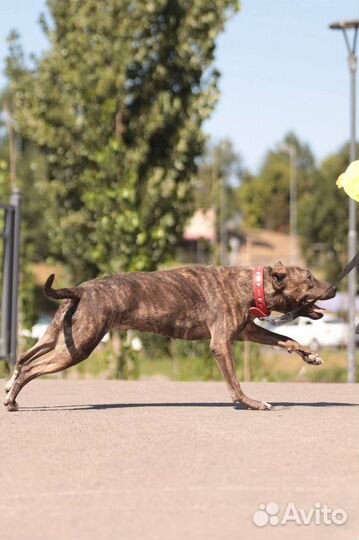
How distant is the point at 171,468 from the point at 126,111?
879 inches

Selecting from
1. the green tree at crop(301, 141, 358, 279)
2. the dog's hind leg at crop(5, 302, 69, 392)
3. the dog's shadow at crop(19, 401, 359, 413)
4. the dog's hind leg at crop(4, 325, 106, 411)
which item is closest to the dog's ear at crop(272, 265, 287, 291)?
the dog's shadow at crop(19, 401, 359, 413)

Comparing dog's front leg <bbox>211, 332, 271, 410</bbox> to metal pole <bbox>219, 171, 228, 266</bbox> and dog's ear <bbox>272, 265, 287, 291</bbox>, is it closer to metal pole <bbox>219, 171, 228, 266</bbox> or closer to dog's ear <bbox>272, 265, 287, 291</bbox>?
dog's ear <bbox>272, 265, 287, 291</bbox>

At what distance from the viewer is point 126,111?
30.8m

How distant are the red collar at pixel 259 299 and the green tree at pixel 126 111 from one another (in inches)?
640

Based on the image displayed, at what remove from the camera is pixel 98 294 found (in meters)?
12.1

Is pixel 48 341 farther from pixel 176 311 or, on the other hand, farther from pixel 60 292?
pixel 176 311

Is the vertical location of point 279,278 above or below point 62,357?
above

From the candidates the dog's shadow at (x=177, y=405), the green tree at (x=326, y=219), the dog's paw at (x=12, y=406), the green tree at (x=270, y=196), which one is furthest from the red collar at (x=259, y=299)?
the green tree at (x=270, y=196)

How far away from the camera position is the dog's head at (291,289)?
12336 millimetres

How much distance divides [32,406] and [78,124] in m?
18.7

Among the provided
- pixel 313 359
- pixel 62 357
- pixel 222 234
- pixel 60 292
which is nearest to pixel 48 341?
pixel 62 357

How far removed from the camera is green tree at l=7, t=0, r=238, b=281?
2927 cm

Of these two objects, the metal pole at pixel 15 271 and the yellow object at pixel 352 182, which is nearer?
the yellow object at pixel 352 182

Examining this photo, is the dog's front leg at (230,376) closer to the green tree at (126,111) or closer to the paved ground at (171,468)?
the paved ground at (171,468)
